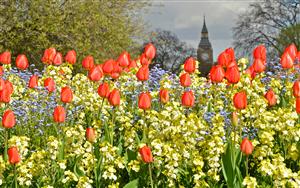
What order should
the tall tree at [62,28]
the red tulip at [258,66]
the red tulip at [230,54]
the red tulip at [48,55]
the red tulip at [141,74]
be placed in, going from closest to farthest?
the red tulip at [141,74] → the red tulip at [230,54] → the red tulip at [258,66] → the red tulip at [48,55] → the tall tree at [62,28]

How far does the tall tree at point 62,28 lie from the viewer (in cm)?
2048

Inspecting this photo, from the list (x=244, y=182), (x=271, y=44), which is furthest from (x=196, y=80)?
(x=271, y=44)

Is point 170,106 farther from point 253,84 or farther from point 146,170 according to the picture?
point 253,84

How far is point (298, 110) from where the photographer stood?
14.7ft

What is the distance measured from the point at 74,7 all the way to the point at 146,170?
18.0 meters

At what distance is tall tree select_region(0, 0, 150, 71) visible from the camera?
67.2 ft

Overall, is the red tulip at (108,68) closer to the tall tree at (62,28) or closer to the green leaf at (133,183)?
the green leaf at (133,183)

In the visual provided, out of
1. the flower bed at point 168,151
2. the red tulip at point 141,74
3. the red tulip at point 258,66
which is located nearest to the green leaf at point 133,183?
the flower bed at point 168,151

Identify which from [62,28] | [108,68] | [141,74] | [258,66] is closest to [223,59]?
[258,66]

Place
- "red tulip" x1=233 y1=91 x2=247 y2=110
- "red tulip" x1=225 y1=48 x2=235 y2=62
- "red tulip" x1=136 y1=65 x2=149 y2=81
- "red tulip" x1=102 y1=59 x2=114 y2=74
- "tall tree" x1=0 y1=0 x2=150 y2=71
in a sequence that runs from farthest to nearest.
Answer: "tall tree" x1=0 y1=0 x2=150 y2=71 → "red tulip" x1=225 y1=48 x2=235 y2=62 → "red tulip" x1=102 y1=59 x2=114 y2=74 → "red tulip" x1=136 y1=65 x2=149 y2=81 → "red tulip" x1=233 y1=91 x2=247 y2=110

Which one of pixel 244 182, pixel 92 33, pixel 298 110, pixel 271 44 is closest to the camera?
pixel 244 182

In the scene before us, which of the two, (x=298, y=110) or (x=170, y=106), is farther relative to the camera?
(x=170, y=106)

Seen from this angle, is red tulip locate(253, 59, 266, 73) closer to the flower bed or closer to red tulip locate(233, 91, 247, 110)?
the flower bed

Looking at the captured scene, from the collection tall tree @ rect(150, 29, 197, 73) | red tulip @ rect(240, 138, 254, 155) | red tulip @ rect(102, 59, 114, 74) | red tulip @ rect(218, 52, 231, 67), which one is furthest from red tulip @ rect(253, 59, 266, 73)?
tall tree @ rect(150, 29, 197, 73)
